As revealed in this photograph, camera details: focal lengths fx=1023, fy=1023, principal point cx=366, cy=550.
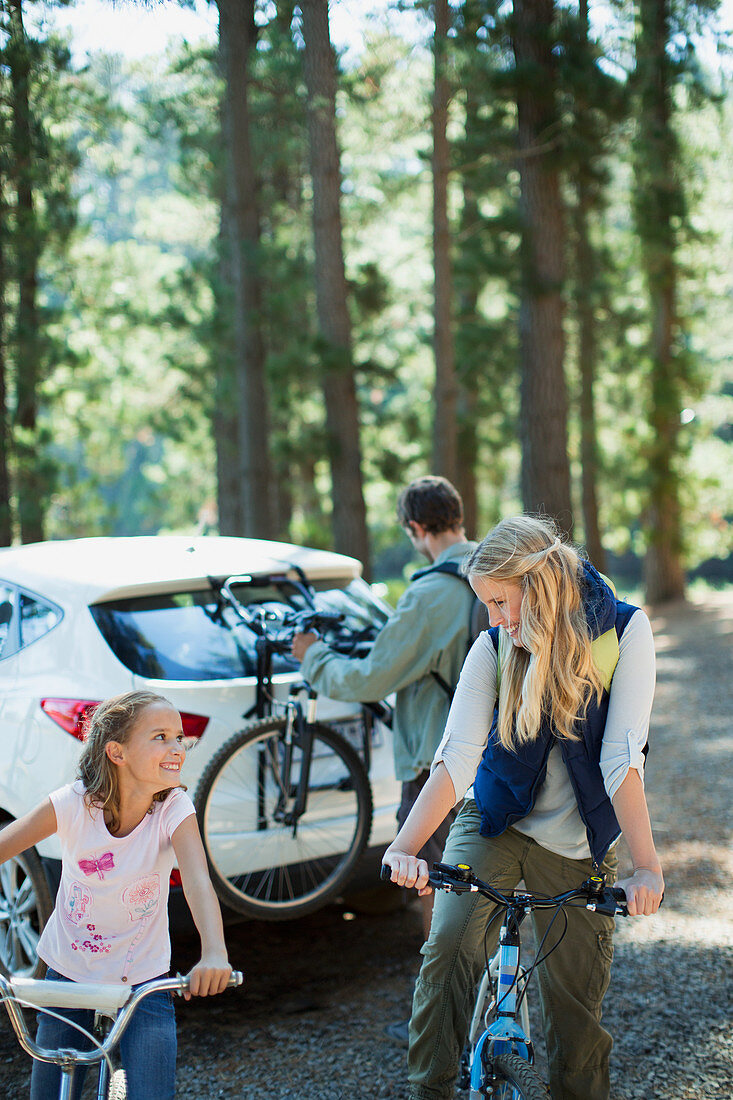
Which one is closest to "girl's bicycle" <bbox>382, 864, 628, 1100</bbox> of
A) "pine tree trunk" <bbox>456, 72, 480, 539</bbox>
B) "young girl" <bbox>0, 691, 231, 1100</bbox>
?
"young girl" <bbox>0, 691, 231, 1100</bbox>

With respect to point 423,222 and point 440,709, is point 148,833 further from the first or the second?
point 423,222

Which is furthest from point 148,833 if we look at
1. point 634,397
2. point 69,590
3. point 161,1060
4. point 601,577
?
point 634,397

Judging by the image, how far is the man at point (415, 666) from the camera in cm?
400

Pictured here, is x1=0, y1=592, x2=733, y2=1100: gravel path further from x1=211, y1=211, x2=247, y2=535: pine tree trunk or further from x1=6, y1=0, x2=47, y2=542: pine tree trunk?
x1=211, y1=211, x2=247, y2=535: pine tree trunk

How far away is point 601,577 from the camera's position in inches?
113

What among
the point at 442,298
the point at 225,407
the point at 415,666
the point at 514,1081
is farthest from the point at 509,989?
the point at 225,407

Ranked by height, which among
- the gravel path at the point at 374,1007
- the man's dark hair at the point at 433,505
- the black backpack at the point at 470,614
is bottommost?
the gravel path at the point at 374,1007

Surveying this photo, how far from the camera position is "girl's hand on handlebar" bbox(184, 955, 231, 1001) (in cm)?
223

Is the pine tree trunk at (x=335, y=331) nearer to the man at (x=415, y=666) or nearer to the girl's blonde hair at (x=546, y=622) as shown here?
the man at (x=415, y=666)

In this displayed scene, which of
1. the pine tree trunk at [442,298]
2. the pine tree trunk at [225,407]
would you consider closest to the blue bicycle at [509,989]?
the pine tree trunk at [442,298]

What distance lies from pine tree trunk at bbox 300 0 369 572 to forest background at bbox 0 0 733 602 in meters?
0.03

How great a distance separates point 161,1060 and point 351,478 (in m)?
10.2

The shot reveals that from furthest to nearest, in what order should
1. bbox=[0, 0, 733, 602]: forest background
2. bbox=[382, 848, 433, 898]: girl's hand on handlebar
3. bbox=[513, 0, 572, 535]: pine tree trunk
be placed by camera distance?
1. bbox=[513, 0, 572, 535]: pine tree trunk
2. bbox=[0, 0, 733, 602]: forest background
3. bbox=[382, 848, 433, 898]: girl's hand on handlebar

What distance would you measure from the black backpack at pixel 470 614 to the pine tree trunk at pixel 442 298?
9659mm
